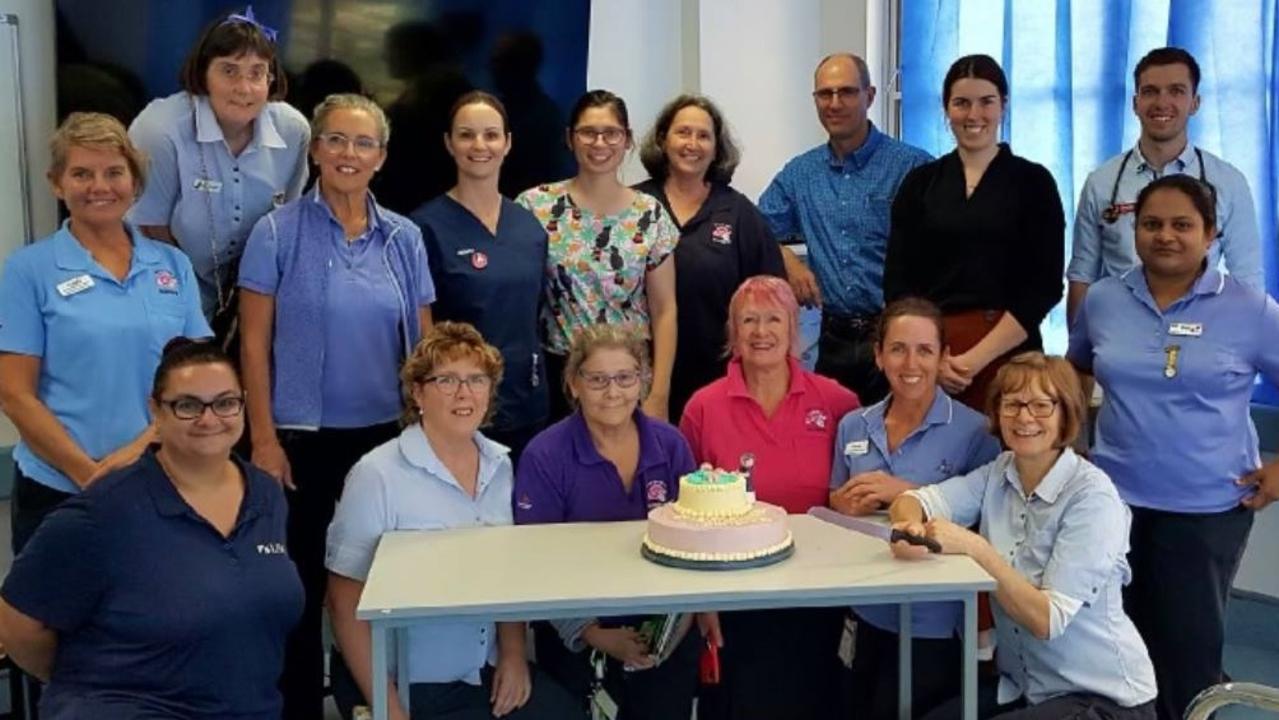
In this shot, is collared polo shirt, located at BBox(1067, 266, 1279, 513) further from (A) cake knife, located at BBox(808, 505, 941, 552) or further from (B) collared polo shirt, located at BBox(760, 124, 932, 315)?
(B) collared polo shirt, located at BBox(760, 124, 932, 315)

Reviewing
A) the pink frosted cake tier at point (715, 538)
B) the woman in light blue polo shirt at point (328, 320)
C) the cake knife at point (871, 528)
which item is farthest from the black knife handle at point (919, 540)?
the woman in light blue polo shirt at point (328, 320)

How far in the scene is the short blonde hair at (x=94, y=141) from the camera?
2686 millimetres

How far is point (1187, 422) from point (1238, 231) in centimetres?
72

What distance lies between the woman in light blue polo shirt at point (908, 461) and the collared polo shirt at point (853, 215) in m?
0.85

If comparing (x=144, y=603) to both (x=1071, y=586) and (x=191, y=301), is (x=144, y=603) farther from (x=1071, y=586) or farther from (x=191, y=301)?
(x=1071, y=586)

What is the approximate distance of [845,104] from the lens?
3.80 m

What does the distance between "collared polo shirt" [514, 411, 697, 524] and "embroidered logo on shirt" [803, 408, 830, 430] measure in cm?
35

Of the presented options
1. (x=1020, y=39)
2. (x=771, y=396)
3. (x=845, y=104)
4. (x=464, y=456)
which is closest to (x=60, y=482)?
(x=464, y=456)

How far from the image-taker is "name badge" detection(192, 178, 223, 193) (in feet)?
9.89

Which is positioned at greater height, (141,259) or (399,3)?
(399,3)

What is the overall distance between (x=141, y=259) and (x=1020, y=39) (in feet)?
9.89

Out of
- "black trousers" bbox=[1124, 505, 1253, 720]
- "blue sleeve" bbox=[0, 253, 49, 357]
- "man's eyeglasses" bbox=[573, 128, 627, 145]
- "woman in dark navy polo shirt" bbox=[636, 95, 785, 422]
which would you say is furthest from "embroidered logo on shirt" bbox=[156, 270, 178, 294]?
"black trousers" bbox=[1124, 505, 1253, 720]

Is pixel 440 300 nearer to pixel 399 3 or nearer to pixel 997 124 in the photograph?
pixel 399 3

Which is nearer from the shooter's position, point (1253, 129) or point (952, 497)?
point (952, 497)
